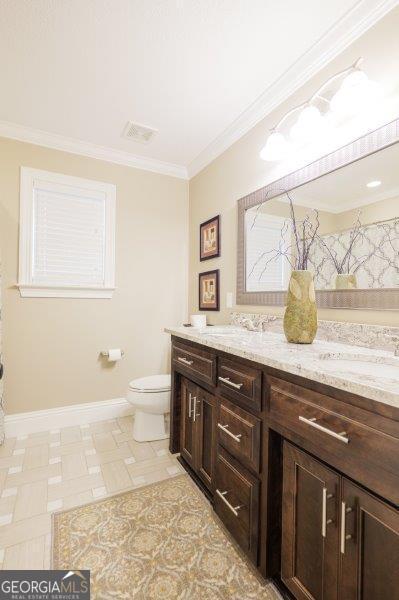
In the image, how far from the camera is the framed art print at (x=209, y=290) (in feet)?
8.09

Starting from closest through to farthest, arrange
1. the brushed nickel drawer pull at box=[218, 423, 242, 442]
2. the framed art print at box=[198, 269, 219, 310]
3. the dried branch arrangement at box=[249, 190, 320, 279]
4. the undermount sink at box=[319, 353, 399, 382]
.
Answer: the undermount sink at box=[319, 353, 399, 382] → the brushed nickel drawer pull at box=[218, 423, 242, 442] → the dried branch arrangement at box=[249, 190, 320, 279] → the framed art print at box=[198, 269, 219, 310]

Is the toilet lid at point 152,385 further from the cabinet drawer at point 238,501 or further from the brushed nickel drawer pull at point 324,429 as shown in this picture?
Answer: the brushed nickel drawer pull at point 324,429

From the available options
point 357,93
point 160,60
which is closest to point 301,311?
point 357,93

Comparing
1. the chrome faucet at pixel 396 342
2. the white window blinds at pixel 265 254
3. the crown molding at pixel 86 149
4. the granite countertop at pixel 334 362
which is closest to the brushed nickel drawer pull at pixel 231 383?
the granite countertop at pixel 334 362

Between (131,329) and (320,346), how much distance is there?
1.86 m

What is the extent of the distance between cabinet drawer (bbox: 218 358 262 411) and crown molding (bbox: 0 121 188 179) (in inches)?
86.9

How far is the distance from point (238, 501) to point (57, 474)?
49.4 inches

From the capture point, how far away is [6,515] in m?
1.46

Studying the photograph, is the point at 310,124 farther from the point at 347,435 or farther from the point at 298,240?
the point at 347,435

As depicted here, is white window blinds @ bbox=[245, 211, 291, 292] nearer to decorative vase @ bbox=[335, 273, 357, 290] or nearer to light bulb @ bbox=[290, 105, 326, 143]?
decorative vase @ bbox=[335, 273, 357, 290]

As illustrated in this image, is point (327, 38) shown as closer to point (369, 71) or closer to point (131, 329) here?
point (369, 71)

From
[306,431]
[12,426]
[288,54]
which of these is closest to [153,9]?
[288,54]

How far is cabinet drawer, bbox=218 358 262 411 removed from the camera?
1119 millimetres

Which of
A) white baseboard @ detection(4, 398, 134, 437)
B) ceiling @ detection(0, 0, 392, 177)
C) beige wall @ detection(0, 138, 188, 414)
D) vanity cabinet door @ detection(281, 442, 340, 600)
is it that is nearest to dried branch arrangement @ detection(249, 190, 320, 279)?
ceiling @ detection(0, 0, 392, 177)
